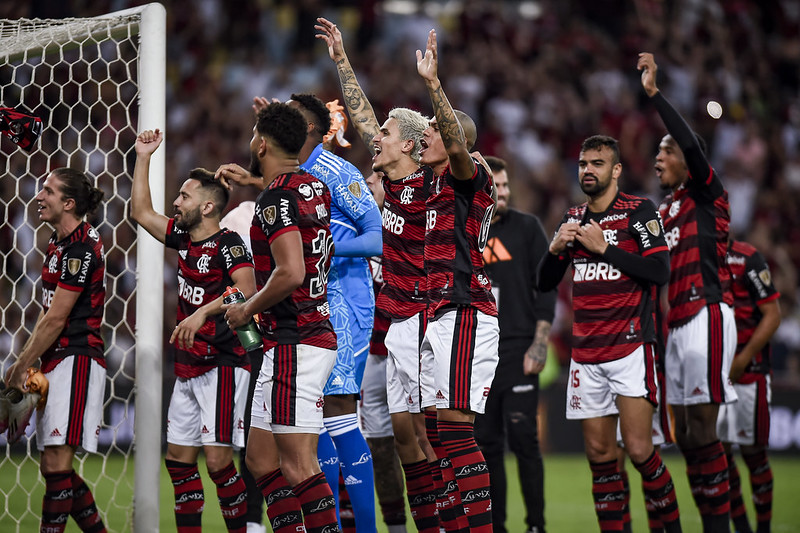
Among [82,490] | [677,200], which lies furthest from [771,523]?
[82,490]

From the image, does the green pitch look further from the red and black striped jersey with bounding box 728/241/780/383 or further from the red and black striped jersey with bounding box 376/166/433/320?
the red and black striped jersey with bounding box 376/166/433/320

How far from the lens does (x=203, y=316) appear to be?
4.86m

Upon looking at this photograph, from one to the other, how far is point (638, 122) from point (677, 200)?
9464mm

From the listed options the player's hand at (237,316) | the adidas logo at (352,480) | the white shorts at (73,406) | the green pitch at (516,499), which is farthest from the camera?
the green pitch at (516,499)

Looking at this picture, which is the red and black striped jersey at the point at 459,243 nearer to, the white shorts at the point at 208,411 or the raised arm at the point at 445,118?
the raised arm at the point at 445,118

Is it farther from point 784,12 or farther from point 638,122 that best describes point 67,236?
point 784,12

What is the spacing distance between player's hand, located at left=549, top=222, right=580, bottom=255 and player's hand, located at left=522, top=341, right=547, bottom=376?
3.62ft

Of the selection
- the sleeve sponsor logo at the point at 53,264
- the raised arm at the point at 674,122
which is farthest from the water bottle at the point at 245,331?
the raised arm at the point at 674,122

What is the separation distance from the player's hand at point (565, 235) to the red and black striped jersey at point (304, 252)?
1706 mm

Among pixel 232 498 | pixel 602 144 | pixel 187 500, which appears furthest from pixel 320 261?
pixel 602 144

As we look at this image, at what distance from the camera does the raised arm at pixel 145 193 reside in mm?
5297

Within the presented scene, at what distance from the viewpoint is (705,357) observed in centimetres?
607

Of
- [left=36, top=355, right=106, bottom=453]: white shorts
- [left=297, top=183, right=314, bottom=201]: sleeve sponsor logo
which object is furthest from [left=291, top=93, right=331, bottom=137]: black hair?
[left=36, top=355, right=106, bottom=453]: white shorts

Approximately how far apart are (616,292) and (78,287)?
126 inches
